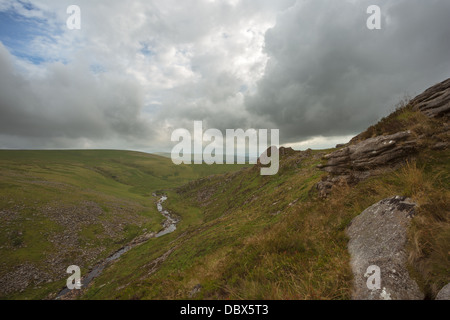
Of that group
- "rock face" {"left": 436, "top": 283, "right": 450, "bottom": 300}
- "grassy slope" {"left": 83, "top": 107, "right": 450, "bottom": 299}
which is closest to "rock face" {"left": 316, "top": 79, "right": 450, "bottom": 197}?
"grassy slope" {"left": 83, "top": 107, "right": 450, "bottom": 299}

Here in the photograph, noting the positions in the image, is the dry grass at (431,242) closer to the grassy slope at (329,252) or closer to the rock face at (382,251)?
the grassy slope at (329,252)

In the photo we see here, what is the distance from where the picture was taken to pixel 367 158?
14188 millimetres

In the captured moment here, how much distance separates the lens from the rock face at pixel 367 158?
12.4 m

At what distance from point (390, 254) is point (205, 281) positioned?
7.63 meters

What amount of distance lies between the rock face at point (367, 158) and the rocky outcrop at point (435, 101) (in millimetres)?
3277

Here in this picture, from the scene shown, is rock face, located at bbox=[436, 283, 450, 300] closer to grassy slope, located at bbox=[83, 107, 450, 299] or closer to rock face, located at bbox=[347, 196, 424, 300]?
grassy slope, located at bbox=[83, 107, 450, 299]

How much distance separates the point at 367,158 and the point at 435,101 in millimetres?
6636

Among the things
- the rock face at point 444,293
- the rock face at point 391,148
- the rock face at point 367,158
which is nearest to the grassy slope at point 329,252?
the rock face at point 444,293

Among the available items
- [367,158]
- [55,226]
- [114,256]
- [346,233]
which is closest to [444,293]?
[346,233]

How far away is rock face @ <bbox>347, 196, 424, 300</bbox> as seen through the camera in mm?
5445

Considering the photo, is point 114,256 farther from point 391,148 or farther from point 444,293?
point 391,148
